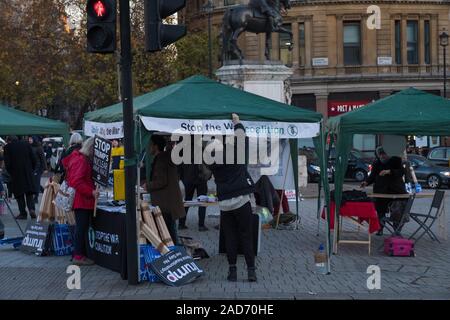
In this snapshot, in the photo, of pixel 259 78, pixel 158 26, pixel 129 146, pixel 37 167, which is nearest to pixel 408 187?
pixel 129 146

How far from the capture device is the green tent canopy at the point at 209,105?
10.8 metres

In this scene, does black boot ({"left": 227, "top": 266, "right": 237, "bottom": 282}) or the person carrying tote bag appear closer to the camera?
black boot ({"left": 227, "top": 266, "right": 237, "bottom": 282})

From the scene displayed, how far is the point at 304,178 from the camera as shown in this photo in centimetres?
2102

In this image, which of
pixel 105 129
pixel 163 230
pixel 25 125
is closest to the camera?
pixel 163 230

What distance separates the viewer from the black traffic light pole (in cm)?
992

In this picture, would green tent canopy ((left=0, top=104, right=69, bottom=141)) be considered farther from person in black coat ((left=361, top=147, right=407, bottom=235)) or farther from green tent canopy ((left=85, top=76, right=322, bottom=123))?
person in black coat ((left=361, top=147, right=407, bottom=235))

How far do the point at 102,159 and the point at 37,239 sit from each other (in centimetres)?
244

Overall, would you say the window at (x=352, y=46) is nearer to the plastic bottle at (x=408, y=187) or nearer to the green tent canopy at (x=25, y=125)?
the plastic bottle at (x=408, y=187)

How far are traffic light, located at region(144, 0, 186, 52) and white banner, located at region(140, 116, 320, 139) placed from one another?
1101 mm

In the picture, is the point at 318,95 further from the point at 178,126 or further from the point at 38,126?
the point at 178,126

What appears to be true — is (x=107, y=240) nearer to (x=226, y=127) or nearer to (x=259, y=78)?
(x=226, y=127)

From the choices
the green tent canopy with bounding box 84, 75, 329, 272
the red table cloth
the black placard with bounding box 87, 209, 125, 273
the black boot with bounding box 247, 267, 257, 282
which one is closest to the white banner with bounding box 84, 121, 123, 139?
the green tent canopy with bounding box 84, 75, 329, 272

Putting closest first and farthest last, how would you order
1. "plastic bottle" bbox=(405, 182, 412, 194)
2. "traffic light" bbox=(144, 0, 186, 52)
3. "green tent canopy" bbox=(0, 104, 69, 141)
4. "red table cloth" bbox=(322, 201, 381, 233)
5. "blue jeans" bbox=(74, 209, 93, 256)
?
"traffic light" bbox=(144, 0, 186, 52), "blue jeans" bbox=(74, 209, 93, 256), "red table cloth" bbox=(322, 201, 381, 233), "green tent canopy" bbox=(0, 104, 69, 141), "plastic bottle" bbox=(405, 182, 412, 194)

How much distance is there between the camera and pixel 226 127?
1088 centimetres
